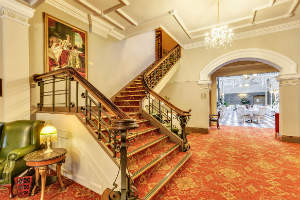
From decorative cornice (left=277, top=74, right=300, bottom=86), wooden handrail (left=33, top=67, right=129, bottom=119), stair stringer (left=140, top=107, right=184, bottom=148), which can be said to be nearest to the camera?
wooden handrail (left=33, top=67, right=129, bottom=119)

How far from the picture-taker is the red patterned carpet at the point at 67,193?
84.4 inches

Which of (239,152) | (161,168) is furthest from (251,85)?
(161,168)

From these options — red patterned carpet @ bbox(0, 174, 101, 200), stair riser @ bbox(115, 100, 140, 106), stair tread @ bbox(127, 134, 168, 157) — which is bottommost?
red patterned carpet @ bbox(0, 174, 101, 200)

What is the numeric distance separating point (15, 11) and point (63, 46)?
3.59ft

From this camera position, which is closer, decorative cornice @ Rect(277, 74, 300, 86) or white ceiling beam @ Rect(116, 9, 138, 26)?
white ceiling beam @ Rect(116, 9, 138, 26)

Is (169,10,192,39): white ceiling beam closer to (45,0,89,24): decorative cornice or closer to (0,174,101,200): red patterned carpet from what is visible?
(45,0,89,24): decorative cornice

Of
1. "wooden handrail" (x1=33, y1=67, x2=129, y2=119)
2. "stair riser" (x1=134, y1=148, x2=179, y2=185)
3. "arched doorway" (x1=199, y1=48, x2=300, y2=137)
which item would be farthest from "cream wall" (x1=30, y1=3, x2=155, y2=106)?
"arched doorway" (x1=199, y1=48, x2=300, y2=137)

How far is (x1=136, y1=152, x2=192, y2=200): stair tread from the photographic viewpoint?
205 cm

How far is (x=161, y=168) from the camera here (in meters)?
2.73

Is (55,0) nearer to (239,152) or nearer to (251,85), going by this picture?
(239,152)

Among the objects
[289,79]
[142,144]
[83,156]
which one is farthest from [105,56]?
[289,79]

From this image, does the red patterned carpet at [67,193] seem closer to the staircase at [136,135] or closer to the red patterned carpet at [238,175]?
the staircase at [136,135]

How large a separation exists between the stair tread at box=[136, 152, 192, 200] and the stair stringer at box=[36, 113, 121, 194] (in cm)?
41

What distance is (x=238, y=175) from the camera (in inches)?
111
